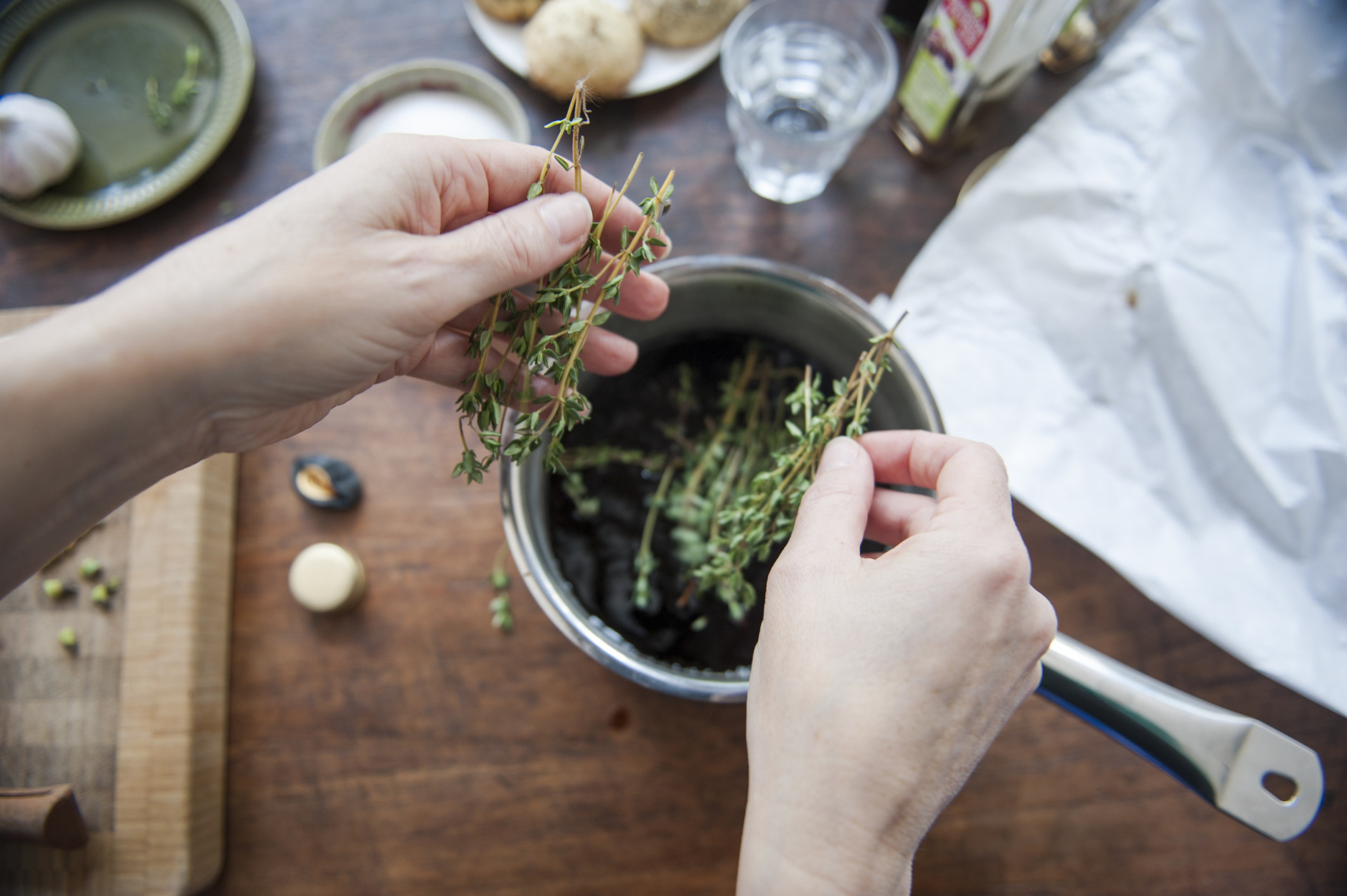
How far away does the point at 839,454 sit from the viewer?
667 millimetres

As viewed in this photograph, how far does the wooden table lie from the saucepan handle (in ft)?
0.79

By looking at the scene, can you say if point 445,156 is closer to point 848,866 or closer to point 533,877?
point 848,866

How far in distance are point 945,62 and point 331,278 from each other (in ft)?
2.88

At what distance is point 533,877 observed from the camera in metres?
0.90

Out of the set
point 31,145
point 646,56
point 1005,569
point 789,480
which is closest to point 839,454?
point 789,480

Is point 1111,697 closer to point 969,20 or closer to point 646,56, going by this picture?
point 969,20

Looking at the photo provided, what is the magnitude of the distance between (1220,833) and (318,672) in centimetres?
125

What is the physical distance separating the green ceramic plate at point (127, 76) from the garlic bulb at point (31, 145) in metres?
0.03

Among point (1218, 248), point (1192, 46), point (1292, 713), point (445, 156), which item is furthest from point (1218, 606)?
point (445, 156)

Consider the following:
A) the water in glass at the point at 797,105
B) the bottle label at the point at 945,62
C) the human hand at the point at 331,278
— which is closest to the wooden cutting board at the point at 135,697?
the human hand at the point at 331,278

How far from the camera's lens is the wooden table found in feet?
2.98

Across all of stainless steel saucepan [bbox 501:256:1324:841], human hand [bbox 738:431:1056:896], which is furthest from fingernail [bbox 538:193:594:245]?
human hand [bbox 738:431:1056:896]

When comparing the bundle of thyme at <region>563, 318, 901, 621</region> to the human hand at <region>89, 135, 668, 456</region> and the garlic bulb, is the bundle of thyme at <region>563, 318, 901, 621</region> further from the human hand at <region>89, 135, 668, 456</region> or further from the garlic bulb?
the garlic bulb

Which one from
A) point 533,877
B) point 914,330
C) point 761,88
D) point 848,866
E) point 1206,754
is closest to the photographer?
point 848,866
